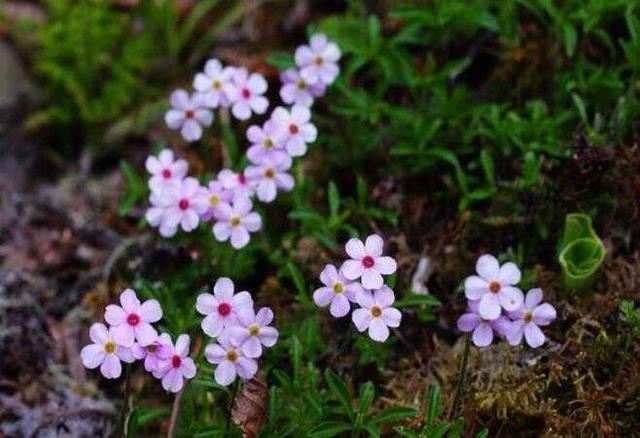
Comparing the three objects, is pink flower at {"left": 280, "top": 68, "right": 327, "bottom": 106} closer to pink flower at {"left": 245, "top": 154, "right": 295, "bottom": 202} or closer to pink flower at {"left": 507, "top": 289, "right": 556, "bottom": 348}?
pink flower at {"left": 245, "top": 154, "right": 295, "bottom": 202}

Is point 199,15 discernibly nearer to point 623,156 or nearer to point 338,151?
point 338,151

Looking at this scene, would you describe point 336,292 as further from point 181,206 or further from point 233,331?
point 181,206

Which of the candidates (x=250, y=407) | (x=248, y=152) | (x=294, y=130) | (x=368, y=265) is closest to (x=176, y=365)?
(x=250, y=407)

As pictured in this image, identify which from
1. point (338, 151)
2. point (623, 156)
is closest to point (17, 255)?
point (338, 151)

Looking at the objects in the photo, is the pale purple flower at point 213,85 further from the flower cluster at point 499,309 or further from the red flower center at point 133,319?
the flower cluster at point 499,309

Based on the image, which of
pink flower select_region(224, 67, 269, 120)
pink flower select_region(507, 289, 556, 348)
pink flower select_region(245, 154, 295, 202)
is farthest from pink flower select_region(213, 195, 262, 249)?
pink flower select_region(507, 289, 556, 348)

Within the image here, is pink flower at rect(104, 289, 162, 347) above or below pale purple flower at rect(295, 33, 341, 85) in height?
below
